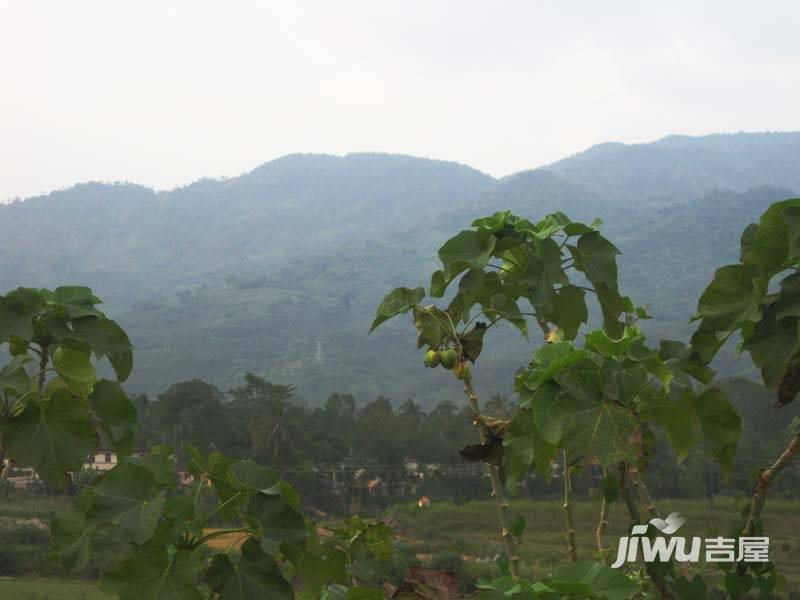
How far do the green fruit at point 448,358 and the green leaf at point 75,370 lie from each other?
0.60 metres

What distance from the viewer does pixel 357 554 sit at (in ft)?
7.13

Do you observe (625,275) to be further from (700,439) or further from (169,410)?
(700,439)

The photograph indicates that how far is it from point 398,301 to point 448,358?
14 centimetres

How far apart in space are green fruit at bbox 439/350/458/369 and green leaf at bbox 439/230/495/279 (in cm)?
14

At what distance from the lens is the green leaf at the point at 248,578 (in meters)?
1.37

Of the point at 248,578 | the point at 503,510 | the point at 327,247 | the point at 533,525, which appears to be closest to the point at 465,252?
the point at 503,510

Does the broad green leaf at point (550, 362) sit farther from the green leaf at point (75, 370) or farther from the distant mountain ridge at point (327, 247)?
the distant mountain ridge at point (327, 247)

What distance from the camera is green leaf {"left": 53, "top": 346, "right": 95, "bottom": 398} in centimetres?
170

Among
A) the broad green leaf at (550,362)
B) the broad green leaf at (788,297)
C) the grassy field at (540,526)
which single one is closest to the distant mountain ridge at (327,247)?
the grassy field at (540,526)

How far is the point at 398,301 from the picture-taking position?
1.69 metres

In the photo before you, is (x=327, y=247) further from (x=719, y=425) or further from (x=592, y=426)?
(x=592, y=426)

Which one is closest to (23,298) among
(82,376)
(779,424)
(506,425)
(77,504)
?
(82,376)

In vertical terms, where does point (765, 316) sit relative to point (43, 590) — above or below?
above

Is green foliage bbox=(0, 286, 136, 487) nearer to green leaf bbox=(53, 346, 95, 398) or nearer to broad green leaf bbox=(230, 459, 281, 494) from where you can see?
green leaf bbox=(53, 346, 95, 398)
